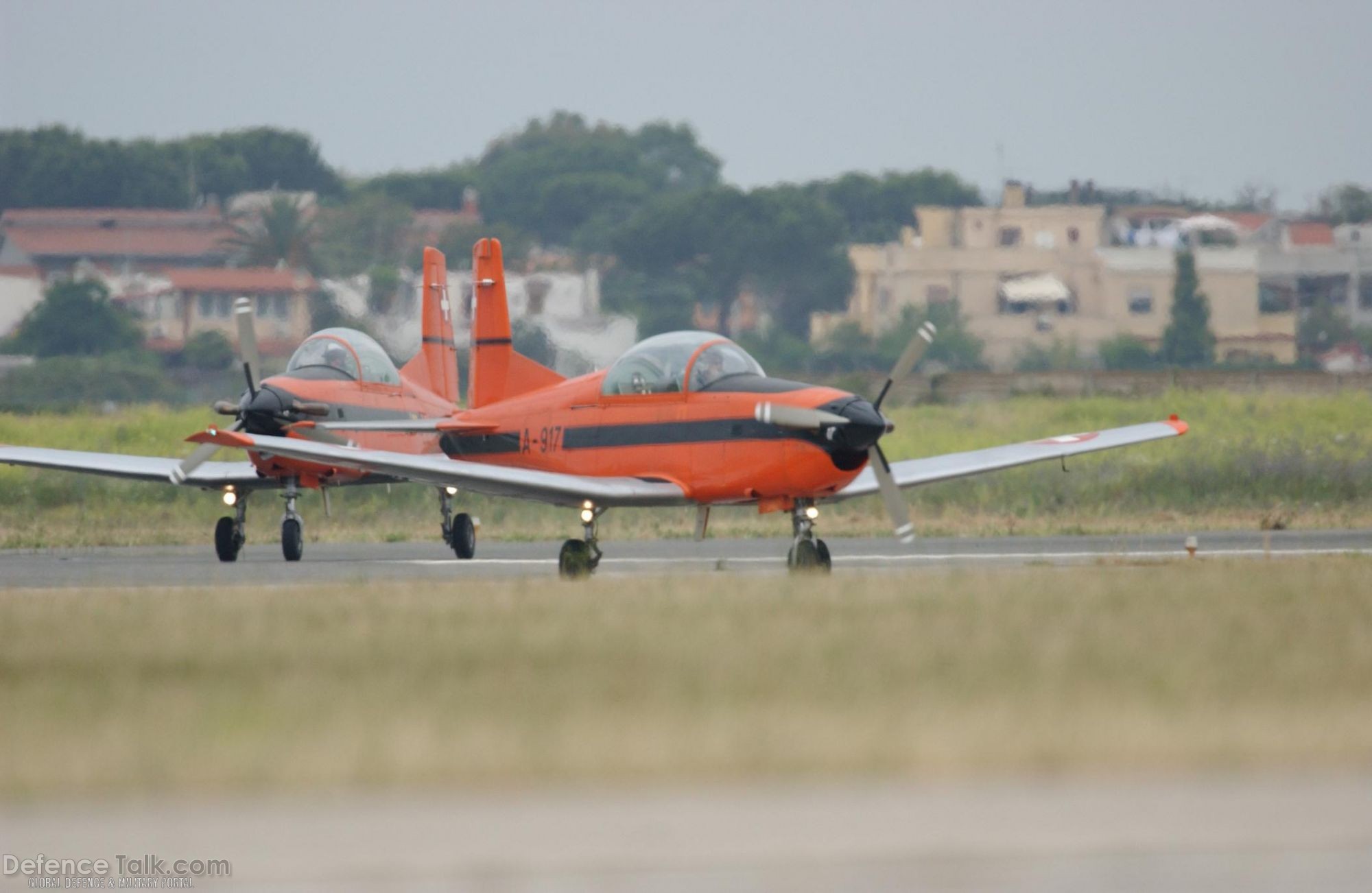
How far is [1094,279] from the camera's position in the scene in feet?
225

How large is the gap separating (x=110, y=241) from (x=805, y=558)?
6415cm

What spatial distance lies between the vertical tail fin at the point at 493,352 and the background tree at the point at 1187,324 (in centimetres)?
3917

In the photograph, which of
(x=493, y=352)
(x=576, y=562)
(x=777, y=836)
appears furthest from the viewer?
(x=493, y=352)

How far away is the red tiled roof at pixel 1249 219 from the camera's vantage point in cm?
7825

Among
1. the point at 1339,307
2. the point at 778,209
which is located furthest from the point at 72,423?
the point at 1339,307

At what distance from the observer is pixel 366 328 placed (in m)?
36.4

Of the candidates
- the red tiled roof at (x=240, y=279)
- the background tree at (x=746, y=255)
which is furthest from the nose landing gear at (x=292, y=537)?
the background tree at (x=746, y=255)

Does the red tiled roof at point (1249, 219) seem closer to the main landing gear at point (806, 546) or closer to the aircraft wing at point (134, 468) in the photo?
the aircraft wing at point (134, 468)

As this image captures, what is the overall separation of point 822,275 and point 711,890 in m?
68.6

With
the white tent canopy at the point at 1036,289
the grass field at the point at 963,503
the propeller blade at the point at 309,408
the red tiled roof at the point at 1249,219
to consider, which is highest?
the red tiled roof at the point at 1249,219

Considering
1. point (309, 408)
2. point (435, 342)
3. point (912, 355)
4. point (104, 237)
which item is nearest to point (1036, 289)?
point (104, 237)

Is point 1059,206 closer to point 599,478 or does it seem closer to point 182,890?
point 599,478

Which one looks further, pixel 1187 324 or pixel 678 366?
pixel 1187 324

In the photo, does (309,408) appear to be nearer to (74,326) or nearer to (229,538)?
(229,538)
